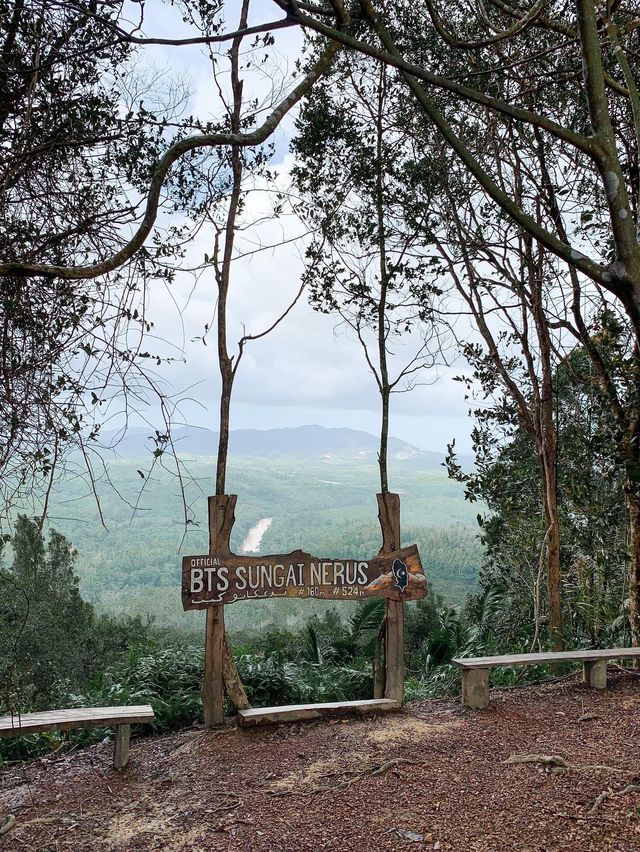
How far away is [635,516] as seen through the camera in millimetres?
5824

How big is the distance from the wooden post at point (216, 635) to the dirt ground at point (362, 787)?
21cm

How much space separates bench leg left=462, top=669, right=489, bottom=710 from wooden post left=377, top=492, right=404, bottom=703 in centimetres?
54

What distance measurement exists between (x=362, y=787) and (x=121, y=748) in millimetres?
1779

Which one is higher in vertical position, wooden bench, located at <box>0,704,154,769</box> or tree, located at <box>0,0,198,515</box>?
tree, located at <box>0,0,198,515</box>

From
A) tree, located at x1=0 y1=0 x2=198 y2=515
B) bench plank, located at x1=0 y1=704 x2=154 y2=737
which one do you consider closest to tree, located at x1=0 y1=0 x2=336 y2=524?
tree, located at x1=0 y1=0 x2=198 y2=515

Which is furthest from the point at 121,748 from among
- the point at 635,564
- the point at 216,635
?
the point at 635,564

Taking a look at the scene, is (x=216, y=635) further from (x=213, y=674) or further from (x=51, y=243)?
(x=51, y=243)

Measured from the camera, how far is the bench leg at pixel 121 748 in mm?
4535

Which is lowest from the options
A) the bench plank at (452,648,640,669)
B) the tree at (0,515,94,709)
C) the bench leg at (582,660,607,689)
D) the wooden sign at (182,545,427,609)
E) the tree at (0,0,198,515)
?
the tree at (0,515,94,709)

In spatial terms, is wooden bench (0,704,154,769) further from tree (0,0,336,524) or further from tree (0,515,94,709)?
tree (0,515,94,709)

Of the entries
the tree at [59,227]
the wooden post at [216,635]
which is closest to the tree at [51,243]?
the tree at [59,227]

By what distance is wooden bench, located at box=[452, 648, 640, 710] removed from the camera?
540cm

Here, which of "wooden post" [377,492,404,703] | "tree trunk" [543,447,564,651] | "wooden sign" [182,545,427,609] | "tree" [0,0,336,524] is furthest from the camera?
"tree trunk" [543,447,564,651]

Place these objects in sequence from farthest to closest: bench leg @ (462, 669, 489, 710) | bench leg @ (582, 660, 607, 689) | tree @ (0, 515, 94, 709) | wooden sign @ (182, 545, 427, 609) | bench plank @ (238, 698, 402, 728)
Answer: tree @ (0, 515, 94, 709) < bench leg @ (582, 660, 607, 689) < bench leg @ (462, 669, 489, 710) < wooden sign @ (182, 545, 427, 609) < bench plank @ (238, 698, 402, 728)
